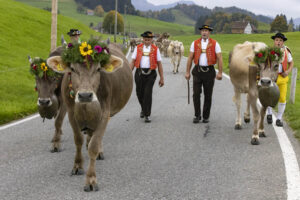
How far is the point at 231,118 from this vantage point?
397 inches

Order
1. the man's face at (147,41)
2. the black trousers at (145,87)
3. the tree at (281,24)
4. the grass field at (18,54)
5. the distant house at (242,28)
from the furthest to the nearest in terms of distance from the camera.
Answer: the distant house at (242,28), the tree at (281,24), the grass field at (18,54), the black trousers at (145,87), the man's face at (147,41)

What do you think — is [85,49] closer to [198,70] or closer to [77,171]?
[77,171]

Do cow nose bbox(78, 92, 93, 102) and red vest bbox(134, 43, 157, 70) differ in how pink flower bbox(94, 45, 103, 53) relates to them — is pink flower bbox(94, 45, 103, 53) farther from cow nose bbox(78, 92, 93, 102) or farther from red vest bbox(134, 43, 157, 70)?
red vest bbox(134, 43, 157, 70)

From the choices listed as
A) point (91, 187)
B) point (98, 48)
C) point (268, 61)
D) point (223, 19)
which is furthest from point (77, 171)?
point (223, 19)

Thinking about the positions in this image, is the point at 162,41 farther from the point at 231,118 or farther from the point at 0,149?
the point at 0,149

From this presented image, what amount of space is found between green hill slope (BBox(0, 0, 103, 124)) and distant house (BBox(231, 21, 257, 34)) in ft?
422

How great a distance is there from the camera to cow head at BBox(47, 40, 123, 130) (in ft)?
15.8

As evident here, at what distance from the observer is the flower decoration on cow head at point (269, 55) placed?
291 inches

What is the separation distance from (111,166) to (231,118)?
187 inches

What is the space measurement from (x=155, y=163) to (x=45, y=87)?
220 cm

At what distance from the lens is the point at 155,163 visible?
20.5 ft

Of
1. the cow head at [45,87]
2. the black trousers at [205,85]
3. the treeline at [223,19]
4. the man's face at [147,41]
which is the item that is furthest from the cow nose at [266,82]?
the treeline at [223,19]

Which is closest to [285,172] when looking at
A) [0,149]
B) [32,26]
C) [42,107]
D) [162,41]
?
[42,107]

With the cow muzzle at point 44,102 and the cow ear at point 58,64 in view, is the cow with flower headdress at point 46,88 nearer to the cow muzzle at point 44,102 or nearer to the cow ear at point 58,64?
the cow muzzle at point 44,102
